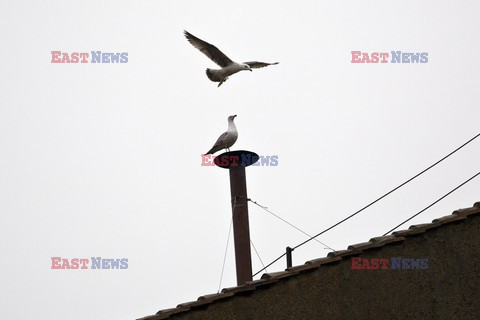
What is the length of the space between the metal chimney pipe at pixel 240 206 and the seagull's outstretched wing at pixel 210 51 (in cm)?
415

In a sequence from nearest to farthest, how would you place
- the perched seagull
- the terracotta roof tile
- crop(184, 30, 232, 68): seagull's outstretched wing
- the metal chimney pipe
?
1. the terracotta roof tile
2. the metal chimney pipe
3. the perched seagull
4. crop(184, 30, 232, 68): seagull's outstretched wing

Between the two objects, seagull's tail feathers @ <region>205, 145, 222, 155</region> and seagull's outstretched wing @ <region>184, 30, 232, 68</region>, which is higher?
seagull's outstretched wing @ <region>184, 30, 232, 68</region>

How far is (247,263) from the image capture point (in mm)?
9859

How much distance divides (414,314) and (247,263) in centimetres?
365

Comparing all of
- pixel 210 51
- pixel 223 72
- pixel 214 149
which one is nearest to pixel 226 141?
pixel 214 149

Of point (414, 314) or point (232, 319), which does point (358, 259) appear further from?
point (232, 319)

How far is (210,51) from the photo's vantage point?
46.3 feet

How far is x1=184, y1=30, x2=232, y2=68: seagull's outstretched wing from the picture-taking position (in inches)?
553

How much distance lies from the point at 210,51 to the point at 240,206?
5.11 meters

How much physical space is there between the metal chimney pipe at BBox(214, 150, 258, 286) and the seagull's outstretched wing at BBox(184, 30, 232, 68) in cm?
415

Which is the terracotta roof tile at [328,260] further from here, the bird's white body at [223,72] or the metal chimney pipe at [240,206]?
the bird's white body at [223,72]

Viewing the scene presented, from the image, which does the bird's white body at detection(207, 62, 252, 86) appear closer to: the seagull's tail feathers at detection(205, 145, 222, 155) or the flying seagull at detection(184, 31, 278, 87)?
the flying seagull at detection(184, 31, 278, 87)

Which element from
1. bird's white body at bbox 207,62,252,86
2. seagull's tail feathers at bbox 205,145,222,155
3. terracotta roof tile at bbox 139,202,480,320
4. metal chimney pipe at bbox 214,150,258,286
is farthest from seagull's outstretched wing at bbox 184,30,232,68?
terracotta roof tile at bbox 139,202,480,320

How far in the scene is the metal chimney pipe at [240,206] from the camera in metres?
9.84
